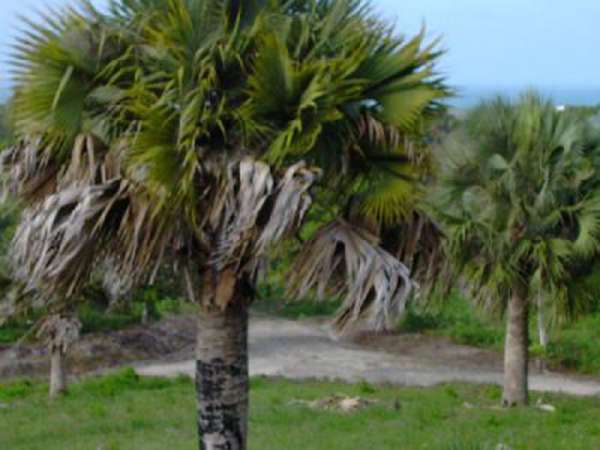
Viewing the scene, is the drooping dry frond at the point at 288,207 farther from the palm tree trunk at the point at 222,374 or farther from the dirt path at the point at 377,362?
the dirt path at the point at 377,362

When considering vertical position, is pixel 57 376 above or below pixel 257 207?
below

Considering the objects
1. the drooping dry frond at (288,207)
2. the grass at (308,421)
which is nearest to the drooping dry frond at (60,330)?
the grass at (308,421)

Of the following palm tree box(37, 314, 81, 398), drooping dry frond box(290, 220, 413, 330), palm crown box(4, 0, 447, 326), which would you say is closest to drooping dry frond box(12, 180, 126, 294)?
palm crown box(4, 0, 447, 326)

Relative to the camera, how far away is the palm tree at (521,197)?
51.7ft

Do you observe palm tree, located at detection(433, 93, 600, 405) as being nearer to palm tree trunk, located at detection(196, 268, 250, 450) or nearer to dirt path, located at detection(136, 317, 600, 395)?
dirt path, located at detection(136, 317, 600, 395)

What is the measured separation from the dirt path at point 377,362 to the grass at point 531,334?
0.57m

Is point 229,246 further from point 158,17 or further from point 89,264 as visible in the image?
point 158,17

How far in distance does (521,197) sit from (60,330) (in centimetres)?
877

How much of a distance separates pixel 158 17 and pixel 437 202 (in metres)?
8.60

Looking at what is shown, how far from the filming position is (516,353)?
16844 millimetres

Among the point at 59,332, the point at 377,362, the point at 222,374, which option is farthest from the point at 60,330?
the point at 222,374

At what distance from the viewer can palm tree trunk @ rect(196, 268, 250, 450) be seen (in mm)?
7848

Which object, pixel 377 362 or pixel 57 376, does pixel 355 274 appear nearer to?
pixel 57 376

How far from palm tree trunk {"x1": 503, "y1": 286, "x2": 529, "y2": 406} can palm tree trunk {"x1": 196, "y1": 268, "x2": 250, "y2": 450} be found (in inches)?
376
